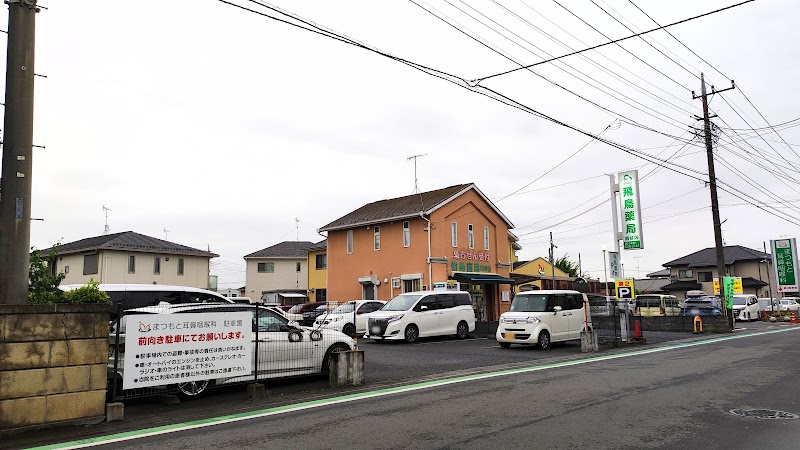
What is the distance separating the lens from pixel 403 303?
20219 mm

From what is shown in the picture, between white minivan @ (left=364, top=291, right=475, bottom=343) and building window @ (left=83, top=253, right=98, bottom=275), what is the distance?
74.2 ft

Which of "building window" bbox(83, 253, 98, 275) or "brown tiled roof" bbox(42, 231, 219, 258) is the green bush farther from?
"building window" bbox(83, 253, 98, 275)

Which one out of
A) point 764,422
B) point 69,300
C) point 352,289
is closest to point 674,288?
point 352,289

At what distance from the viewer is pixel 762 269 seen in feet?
180

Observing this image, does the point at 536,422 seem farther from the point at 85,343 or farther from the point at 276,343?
the point at 85,343

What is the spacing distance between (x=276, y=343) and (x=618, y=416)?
5.86 m

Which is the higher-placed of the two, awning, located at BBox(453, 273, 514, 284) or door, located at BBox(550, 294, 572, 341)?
awning, located at BBox(453, 273, 514, 284)

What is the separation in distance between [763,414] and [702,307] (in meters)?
24.6

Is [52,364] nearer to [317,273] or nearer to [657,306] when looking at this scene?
[657,306]

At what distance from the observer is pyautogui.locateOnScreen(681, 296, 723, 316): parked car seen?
28784 mm

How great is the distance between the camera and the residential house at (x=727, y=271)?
178 feet

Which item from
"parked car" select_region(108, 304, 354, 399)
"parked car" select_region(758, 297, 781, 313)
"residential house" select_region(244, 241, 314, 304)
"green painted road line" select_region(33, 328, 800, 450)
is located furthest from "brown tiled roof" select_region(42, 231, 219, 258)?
"parked car" select_region(758, 297, 781, 313)

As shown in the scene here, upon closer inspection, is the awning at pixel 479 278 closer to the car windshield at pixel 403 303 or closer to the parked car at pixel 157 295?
the car windshield at pixel 403 303

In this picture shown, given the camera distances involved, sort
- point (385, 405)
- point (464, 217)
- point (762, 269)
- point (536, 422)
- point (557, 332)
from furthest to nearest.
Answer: point (762, 269), point (464, 217), point (557, 332), point (385, 405), point (536, 422)
